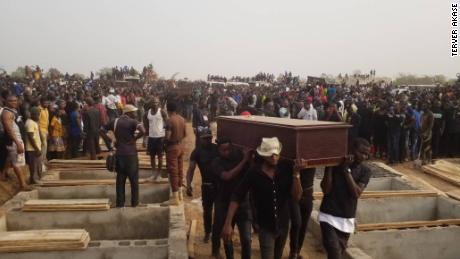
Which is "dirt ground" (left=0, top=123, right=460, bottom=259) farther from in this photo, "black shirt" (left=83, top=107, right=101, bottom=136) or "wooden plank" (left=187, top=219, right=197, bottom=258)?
"black shirt" (left=83, top=107, right=101, bottom=136)

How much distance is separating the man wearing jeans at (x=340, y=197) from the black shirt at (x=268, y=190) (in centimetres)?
42

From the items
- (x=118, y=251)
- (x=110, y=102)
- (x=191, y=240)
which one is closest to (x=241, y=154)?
(x=191, y=240)

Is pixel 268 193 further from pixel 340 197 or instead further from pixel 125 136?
pixel 125 136

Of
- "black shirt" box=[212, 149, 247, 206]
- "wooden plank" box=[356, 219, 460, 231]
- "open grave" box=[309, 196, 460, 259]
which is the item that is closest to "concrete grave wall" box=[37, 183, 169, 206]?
"open grave" box=[309, 196, 460, 259]

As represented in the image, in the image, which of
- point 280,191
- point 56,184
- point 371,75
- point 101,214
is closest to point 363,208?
point 280,191

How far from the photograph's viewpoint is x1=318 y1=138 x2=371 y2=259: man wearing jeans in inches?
172

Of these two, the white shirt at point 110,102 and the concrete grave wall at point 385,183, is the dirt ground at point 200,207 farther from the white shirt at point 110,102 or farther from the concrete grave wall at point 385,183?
the white shirt at point 110,102

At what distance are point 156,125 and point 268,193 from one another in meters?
5.12

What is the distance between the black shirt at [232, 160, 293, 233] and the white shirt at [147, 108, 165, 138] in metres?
4.90

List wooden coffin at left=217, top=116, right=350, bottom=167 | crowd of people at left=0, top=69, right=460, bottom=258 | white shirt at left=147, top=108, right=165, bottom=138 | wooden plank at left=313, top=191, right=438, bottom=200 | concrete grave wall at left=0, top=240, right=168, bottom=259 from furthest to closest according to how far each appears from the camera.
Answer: white shirt at left=147, top=108, right=165, bottom=138 → wooden plank at left=313, top=191, right=438, bottom=200 → concrete grave wall at left=0, top=240, right=168, bottom=259 → crowd of people at left=0, top=69, right=460, bottom=258 → wooden coffin at left=217, top=116, right=350, bottom=167

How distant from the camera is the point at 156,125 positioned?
8.93m

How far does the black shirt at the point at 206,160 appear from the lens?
224 inches

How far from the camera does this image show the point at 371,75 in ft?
127

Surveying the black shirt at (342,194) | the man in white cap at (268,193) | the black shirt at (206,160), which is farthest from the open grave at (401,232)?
the black shirt at (206,160)
